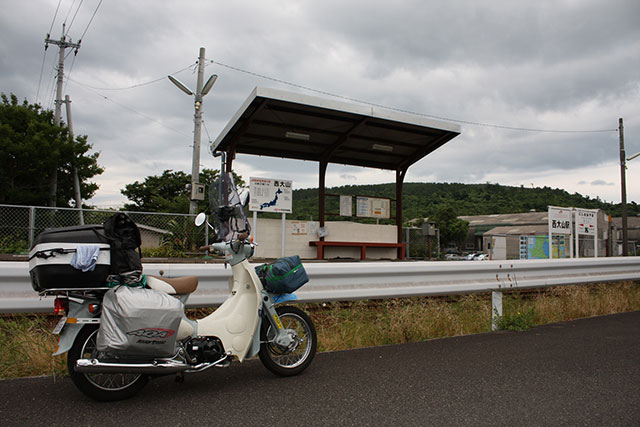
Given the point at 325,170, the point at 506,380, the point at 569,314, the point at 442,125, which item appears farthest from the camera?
the point at 325,170

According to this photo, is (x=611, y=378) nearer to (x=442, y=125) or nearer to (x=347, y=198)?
(x=442, y=125)

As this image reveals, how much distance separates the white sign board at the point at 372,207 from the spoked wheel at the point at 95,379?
14.8m

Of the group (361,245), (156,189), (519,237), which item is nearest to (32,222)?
(361,245)

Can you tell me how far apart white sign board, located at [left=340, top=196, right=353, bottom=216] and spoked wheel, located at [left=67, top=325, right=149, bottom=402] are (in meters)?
14.2

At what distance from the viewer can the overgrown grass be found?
12.9ft

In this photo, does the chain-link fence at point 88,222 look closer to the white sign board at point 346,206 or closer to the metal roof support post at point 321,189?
the metal roof support post at point 321,189

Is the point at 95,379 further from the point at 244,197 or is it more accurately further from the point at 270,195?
the point at 270,195

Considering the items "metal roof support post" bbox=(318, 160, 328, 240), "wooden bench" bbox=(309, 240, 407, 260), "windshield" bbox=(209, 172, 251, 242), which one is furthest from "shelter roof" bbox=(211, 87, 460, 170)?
"windshield" bbox=(209, 172, 251, 242)

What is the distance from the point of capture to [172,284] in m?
3.49

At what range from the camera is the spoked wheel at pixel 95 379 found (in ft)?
10.2

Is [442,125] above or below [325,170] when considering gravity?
above

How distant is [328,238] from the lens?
55.8 ft

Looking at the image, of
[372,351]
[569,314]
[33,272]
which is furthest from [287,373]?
[569,314]

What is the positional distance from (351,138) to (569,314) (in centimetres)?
1007
